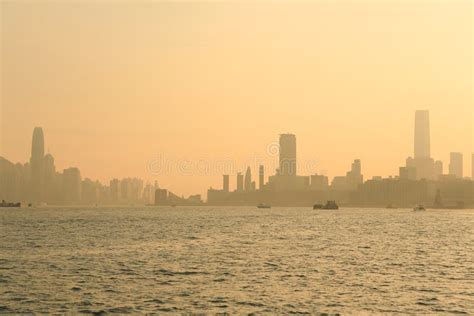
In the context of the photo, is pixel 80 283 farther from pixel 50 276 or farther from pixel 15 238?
pixel 15 238

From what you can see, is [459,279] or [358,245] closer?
[459,279]

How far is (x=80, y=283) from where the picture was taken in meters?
59.9

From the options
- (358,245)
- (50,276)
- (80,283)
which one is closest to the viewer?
(80,283)

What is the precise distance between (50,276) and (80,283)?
20.5 feet

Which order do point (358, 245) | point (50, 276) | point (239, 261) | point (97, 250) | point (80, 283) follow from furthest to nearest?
point (358, 245), point (97, 250), point (239, 261), point (50, 276), point (80, 283)

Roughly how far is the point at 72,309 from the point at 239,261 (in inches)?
1346

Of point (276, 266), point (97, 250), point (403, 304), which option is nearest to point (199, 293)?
point (403, 304)

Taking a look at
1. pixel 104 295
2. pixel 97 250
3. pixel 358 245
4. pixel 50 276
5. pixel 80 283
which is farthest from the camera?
pixel 358 245

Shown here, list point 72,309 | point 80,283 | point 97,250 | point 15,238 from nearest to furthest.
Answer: point 72,309 < point 80,283 < point 97,250 < point 15,238

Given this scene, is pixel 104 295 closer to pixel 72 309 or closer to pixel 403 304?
pixel 72 309

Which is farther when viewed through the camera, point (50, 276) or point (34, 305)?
point (50, 276)

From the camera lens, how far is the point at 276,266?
244 feet

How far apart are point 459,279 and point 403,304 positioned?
1722 cm

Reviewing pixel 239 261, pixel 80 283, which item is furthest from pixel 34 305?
pixel 239 261
